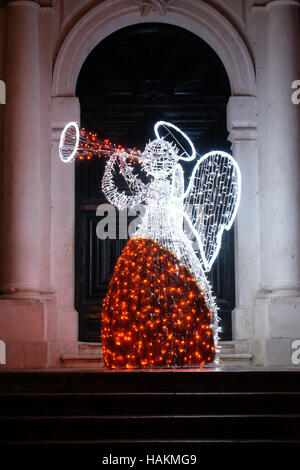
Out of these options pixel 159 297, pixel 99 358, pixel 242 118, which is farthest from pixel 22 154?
pixel 159 297

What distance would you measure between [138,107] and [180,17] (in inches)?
53.0

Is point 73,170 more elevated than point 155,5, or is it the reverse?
point 155,5

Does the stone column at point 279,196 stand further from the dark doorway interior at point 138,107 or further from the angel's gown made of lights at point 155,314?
the angel's gown made of lights at point 155,314

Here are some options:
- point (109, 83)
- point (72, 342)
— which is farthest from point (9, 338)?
point (109, 83)

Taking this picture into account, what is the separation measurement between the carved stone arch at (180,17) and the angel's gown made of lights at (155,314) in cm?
390

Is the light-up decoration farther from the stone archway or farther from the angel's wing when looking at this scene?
the stone archway

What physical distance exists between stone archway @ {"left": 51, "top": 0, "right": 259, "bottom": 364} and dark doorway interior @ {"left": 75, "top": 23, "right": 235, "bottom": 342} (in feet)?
0.63

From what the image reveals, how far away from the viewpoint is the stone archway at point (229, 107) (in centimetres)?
1109

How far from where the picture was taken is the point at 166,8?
11570 millimetres

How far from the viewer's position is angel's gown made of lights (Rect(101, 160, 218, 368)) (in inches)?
309

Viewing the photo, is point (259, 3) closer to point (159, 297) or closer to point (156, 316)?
point (159, 297)

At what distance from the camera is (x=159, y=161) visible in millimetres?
8547

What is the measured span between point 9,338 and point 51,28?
4142mm

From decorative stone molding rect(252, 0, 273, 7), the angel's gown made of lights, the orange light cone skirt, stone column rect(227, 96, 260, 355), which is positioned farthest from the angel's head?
decorative stone molding rect(252, 0, 273, 7)
